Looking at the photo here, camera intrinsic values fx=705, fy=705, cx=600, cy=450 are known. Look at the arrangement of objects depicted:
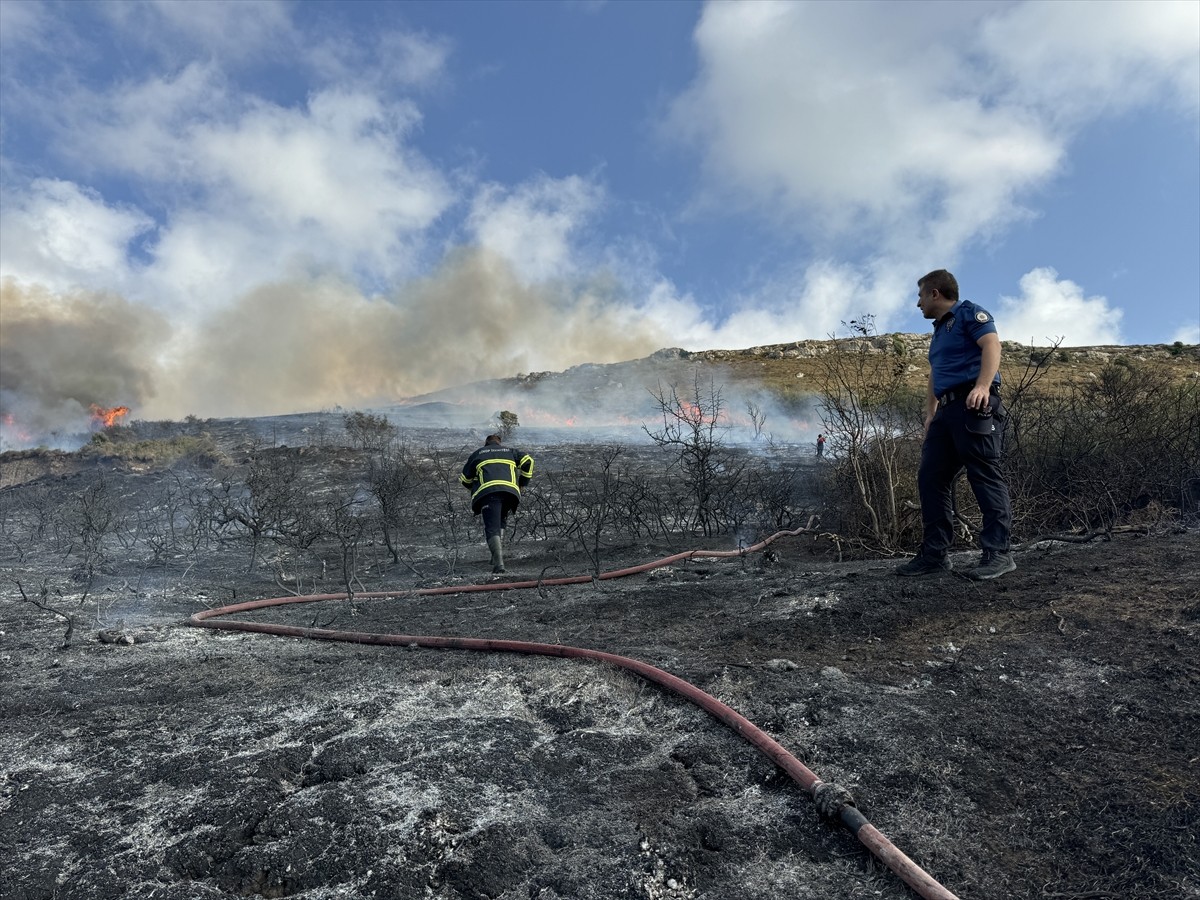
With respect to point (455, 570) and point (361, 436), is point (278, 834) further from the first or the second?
point (361, 436)

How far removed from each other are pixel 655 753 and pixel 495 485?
463cm

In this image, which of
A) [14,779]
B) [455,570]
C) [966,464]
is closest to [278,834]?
[14,779]

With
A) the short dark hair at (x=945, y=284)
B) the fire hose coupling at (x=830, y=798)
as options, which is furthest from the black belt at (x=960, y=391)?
the fire hose coupling at (x=830, y=798)

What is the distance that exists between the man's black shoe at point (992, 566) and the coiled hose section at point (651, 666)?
1.83m

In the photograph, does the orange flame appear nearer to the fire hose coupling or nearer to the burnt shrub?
the burnt shrub

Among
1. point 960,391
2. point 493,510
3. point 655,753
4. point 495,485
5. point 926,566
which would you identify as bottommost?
point 655,753

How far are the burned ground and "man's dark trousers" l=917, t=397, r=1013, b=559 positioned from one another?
248 millimetres

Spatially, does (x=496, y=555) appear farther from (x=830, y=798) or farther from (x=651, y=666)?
(x=830, y=798)

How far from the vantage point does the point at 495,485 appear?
6695 mm

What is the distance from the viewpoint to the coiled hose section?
1.60 metres

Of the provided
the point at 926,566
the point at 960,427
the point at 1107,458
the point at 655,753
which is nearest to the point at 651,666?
the point at 655,753

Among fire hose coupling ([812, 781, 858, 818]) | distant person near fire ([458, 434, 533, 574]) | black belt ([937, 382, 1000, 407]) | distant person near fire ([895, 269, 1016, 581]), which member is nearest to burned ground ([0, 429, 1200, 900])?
fire hose coupling ([812, 781, 858, 818])

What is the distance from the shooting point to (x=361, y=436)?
63.6 feet

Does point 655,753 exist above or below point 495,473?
below
